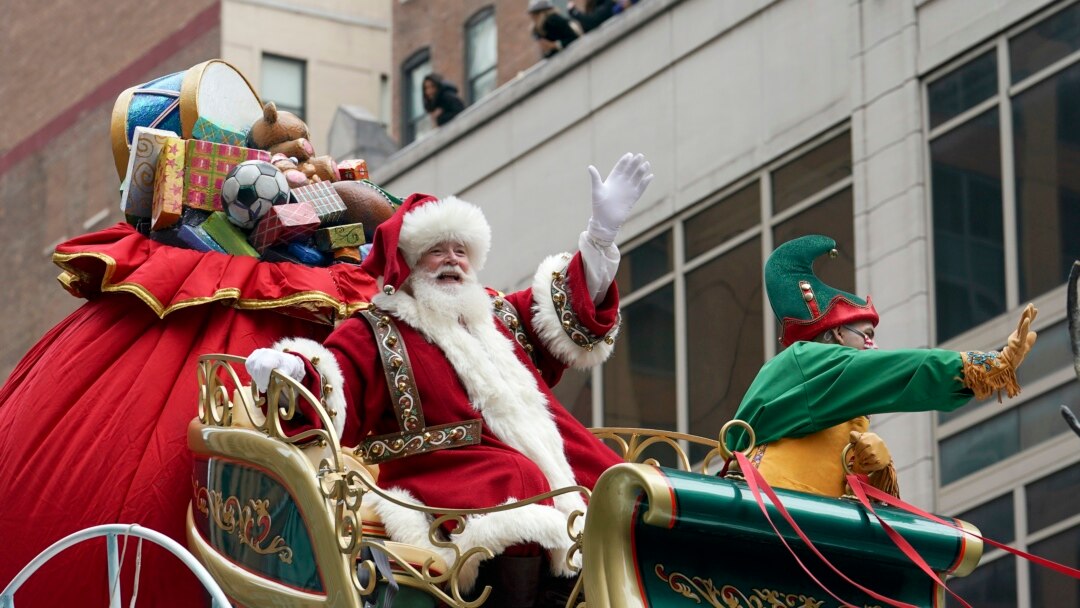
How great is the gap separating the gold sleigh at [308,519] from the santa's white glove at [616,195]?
1.23 meters

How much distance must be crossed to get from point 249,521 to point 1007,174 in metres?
9.47

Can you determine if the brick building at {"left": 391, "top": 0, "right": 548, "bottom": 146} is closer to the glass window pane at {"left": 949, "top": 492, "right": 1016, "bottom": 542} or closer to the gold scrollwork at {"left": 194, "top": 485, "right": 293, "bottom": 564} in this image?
the glass window pane at {"left": 949, "top": 492, "right": 1016, "bottom": 542}

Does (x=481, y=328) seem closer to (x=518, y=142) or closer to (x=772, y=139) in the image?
(x=772, y=139)

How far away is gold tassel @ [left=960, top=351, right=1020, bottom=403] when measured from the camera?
7609 mm

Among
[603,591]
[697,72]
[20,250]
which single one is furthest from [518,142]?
[20,250]

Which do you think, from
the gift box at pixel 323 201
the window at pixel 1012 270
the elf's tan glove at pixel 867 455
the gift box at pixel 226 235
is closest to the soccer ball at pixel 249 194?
the gift box at pixel 226 235

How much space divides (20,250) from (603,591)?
3300 centimetres

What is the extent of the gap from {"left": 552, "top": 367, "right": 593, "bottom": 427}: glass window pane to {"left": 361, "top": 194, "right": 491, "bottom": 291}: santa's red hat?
1126 cm

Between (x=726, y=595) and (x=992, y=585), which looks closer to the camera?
(x=726, y=595)

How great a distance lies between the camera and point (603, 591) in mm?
7301

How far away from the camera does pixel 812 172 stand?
18.2 m

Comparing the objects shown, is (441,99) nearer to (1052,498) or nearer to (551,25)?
(551,25)

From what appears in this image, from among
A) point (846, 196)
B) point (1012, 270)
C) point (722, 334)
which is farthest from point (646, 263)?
point (1012, 270)

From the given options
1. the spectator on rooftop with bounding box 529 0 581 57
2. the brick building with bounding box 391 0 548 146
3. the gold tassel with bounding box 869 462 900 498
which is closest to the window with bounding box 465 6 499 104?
the brick building with bounding box 391 0 548 146
